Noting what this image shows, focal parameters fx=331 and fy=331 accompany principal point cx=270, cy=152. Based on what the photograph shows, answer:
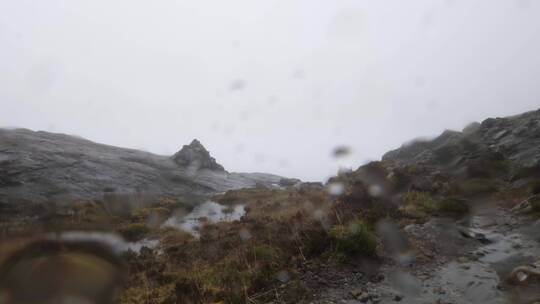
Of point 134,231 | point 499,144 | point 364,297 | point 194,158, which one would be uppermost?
point 499,144

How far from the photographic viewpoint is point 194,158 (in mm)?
44406

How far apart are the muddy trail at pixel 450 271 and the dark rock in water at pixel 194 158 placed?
34890 millimetres

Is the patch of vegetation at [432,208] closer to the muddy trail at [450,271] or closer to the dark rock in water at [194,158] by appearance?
the muddy trail at [450,271]

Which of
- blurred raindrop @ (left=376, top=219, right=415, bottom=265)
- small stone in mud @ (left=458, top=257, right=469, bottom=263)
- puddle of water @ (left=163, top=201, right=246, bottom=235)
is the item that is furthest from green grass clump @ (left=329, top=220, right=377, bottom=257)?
puddle of water @ (left=163, top=201, right=246, bottom=235)

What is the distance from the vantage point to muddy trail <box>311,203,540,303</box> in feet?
22.6

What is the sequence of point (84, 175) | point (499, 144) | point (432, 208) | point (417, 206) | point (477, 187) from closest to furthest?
point (432, 208), point (417, 206), point (477, 187), point (499, 144), point (84, 175)

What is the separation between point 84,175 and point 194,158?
17719mm

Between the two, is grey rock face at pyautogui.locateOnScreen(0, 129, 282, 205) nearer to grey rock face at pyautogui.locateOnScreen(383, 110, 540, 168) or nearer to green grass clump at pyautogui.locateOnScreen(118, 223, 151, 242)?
green grass clump at pyautogui.locateOnScreen(118, 223, 151, 242)

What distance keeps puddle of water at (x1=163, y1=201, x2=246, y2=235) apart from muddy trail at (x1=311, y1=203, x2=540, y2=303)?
10.2 metres

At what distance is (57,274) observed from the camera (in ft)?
14.4

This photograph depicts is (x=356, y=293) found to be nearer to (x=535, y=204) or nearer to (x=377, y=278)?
(x=377, y=278)

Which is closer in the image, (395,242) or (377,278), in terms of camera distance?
(377,278)

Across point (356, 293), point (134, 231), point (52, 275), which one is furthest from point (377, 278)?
point (134, 231)

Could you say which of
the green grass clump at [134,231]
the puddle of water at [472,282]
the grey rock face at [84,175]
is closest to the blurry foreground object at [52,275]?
the puddle of water at [472,282]
